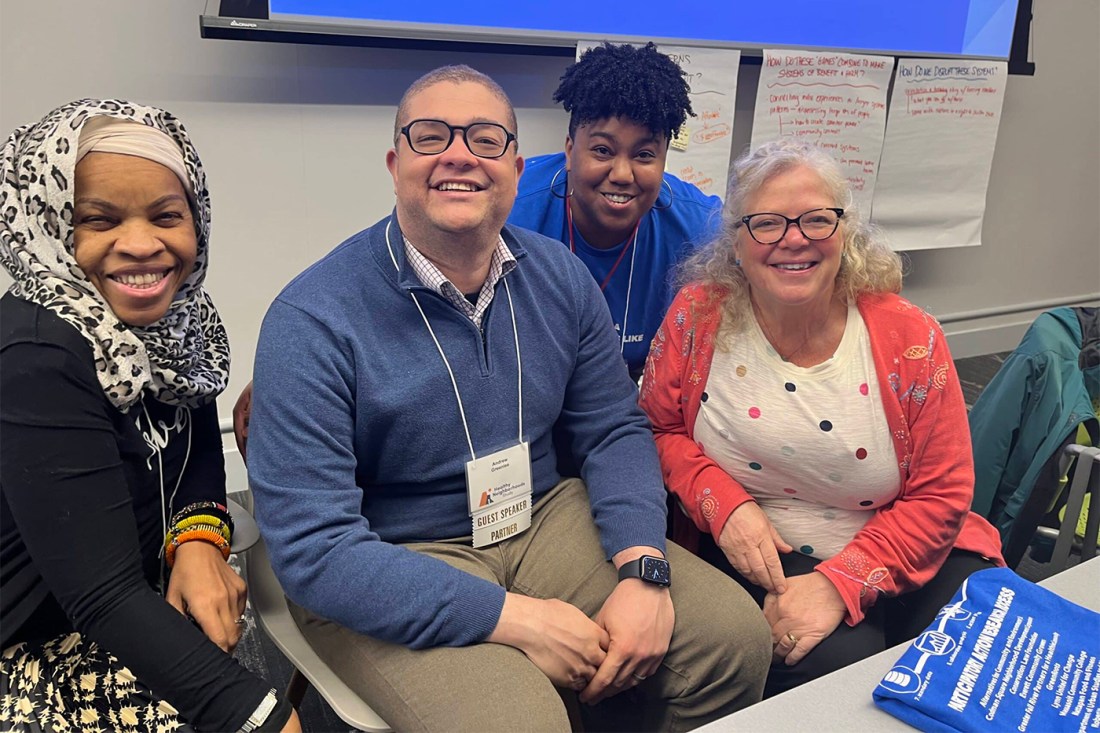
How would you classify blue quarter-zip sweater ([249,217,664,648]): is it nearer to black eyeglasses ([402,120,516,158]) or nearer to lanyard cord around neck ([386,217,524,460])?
lanyard cord around neck ([386,217,524,460])

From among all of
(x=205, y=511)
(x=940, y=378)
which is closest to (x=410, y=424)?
(x=205, y=511)

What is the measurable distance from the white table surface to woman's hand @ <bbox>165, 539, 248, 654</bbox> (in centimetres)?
74

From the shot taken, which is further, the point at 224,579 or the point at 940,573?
the point at 940,573

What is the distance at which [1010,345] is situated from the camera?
4621mm

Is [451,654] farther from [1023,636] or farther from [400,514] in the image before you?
[1023,636]

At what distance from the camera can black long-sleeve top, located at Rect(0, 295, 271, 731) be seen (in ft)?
3.55

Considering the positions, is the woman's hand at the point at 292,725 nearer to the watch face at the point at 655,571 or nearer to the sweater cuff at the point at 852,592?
the watch face at the point at 655,571

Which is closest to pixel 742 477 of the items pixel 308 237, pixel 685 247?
pixel 685 247

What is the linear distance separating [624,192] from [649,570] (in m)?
0.90

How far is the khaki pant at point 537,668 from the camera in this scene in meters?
1.19

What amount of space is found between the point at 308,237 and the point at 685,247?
4.28 feet

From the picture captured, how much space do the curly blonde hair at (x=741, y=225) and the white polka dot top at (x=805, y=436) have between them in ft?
0.15

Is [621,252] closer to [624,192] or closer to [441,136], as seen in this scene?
[624,192]

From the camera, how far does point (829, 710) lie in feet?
3.17
